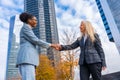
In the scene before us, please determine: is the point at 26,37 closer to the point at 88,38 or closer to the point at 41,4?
the point at 88,38

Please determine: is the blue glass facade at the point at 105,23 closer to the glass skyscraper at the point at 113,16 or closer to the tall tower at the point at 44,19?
the glass skyscraper at the point at 113,16

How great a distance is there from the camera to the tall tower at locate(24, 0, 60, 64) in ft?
273

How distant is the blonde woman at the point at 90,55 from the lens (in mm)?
3928

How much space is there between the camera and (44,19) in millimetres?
89875

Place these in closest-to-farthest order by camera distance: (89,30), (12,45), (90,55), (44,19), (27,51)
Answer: (27,51) < (90,55) < (89,30) < (44,19) < (12,45)

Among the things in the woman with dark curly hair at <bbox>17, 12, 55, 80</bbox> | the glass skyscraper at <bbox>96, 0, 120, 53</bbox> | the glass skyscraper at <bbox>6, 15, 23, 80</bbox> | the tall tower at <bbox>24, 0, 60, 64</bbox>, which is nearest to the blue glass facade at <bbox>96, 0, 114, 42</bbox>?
the glass skyscraper at <bbox>96, 0, 120, 53</bbox>

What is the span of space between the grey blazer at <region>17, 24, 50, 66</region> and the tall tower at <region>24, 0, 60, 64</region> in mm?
72731

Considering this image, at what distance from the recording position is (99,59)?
13.0 ft

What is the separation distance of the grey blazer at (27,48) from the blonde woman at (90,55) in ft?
2.78

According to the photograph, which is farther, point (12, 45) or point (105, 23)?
point (12, 45)

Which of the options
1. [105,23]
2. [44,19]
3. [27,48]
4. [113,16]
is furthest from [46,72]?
[44,19]

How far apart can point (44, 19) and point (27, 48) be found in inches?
3421

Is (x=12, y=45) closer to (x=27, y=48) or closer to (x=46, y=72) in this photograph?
(x=46, y=72)

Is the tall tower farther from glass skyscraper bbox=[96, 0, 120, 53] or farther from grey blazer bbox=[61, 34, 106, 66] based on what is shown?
grey blazer bbox=[61, 34, 106, 66]
